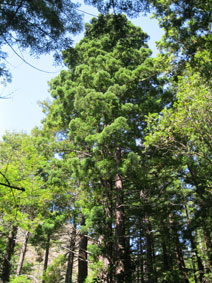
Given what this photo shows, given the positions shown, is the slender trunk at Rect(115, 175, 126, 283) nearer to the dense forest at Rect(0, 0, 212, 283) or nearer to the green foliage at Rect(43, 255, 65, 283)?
the dense forest at Rect(0, 0, 212, 283)

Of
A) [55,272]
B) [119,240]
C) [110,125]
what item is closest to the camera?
[119,240]

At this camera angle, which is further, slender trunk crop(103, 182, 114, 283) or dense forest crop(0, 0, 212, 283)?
slender trunk crop(103, 182, 114, 283)

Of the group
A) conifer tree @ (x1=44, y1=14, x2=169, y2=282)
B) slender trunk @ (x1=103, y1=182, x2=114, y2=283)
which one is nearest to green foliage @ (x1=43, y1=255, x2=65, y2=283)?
conifer tree @ (x1=44, y1=14, x2=169, y2=282)

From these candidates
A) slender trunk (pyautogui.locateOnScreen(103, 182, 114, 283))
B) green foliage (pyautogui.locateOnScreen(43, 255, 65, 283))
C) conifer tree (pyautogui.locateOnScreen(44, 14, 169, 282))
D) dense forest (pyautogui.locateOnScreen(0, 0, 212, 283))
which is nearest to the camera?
dense forest (pyautogui.locateOnScreen(0, 0, 212, 283))

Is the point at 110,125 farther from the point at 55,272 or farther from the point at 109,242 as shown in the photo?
the point at 55,272

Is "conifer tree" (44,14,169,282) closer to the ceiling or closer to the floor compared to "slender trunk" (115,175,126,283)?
closer to the ceiling

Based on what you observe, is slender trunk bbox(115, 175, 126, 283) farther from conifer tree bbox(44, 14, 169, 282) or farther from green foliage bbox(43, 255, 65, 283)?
green foliage bbox(43, 255, 65, 283)

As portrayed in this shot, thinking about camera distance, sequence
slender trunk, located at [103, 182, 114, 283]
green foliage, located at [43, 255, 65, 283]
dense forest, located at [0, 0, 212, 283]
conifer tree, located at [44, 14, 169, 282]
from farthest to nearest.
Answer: green foliage, located at [43, 255, 65, 283], conifer tree, located at [44, 14, 169, 282], slender trunk, located at [103, 182, 114, 283], dense forest, located at [0, 0, 212, 283]

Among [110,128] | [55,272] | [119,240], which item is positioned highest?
[110,128]

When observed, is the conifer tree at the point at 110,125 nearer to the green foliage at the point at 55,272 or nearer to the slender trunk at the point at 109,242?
the slender trunk at the point at 109,242

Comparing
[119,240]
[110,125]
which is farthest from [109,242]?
[110,125]

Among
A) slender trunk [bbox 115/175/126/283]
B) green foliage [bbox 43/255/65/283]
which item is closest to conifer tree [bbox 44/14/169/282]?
slender trunk [bbox 115/175/126/283]

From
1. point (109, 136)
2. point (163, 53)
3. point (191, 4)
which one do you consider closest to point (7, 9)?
point (191, 4)

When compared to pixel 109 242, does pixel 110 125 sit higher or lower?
higher
